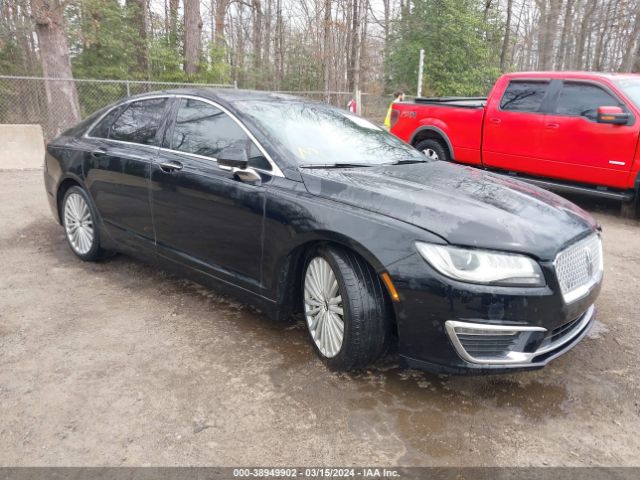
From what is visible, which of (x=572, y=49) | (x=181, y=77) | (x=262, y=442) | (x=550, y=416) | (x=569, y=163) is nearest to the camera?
(x=262, y=442)

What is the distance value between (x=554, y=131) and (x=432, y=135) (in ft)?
6.93

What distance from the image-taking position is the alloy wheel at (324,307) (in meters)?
2.89

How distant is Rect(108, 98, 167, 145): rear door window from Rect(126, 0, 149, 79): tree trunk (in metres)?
15.6

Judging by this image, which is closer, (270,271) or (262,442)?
(262,442)

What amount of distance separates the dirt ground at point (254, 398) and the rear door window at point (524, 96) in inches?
167

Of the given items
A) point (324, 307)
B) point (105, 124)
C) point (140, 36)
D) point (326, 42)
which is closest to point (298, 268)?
point (324, 307)

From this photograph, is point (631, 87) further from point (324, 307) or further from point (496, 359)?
point (324, 307)

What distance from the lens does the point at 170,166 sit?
3.76 meters

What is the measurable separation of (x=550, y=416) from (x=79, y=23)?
17777 mm

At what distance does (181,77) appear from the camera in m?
18.2

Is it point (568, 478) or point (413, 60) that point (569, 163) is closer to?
point (568, 478)

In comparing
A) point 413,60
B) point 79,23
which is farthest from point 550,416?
point 413,60

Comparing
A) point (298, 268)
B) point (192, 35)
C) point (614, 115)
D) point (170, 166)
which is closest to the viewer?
point (298, 268)

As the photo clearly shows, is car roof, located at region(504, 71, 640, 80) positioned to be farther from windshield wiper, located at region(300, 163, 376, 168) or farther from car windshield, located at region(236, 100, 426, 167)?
windshield wiper, located at region(300, 163, 376, 168)
